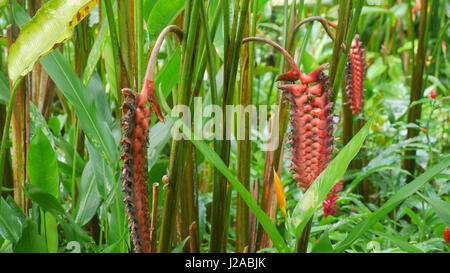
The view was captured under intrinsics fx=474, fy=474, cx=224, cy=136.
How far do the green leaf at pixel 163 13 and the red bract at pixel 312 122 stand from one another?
19 centimetres

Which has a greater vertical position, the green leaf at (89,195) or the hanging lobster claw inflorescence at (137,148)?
the hanging lobster claw inflorescence at (137,148)

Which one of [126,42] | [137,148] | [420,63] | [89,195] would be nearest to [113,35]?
[126,42]

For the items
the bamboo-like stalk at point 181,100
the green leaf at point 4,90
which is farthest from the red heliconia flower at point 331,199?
the green leaf at point 4,90

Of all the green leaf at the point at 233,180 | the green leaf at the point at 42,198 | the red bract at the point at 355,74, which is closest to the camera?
the green leaf at the point at 233,180

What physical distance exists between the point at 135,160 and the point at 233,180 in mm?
69

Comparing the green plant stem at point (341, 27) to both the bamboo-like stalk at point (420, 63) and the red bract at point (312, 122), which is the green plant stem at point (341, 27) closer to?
the red bract at point (312, 122)

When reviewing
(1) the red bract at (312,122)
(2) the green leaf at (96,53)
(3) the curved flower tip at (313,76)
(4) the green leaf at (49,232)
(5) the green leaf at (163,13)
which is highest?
(5) the green leaf at (163,13)

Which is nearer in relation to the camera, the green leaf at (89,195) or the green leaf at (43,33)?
the green leaf at (43,33)

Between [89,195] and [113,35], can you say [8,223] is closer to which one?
[89,195]

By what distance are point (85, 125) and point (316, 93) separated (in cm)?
22

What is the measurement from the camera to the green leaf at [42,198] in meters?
0.41
